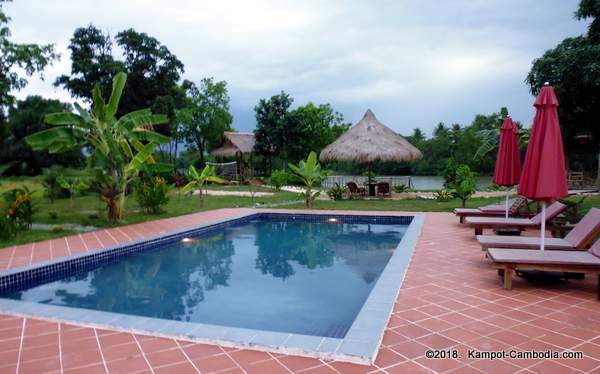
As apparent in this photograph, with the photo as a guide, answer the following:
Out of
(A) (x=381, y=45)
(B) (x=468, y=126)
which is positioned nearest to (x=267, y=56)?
(A) (x=381, y=45)

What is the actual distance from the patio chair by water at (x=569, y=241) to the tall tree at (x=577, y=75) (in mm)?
6718

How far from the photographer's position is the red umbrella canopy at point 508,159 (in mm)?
7094

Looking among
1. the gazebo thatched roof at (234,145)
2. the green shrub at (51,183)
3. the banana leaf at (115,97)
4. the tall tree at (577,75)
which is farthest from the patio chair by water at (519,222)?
the gazebo thatched roof at (234,145)

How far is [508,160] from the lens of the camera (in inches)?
282

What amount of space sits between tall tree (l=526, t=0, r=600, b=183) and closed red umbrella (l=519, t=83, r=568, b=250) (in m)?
7.23

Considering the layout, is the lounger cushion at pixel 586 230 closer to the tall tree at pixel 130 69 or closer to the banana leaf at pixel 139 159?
the banana leaf at pixel 139 159

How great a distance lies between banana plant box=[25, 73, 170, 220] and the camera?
902cm

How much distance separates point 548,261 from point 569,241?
1.29 meters

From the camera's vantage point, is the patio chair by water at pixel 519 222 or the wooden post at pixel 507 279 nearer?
the wooden post at pixel 507 279

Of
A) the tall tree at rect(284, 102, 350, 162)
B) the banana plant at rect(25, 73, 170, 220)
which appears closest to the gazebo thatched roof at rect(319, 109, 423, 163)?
the tall tree at rect(284, 102, 350, 162)

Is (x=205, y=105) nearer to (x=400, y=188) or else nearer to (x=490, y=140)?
(x=400, y=188)

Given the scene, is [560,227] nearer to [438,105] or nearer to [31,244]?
[31,244]

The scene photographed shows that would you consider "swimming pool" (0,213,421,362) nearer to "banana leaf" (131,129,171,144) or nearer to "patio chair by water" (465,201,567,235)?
"patio chair by water" (465,201,567,235)

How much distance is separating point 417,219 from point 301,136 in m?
16.3
